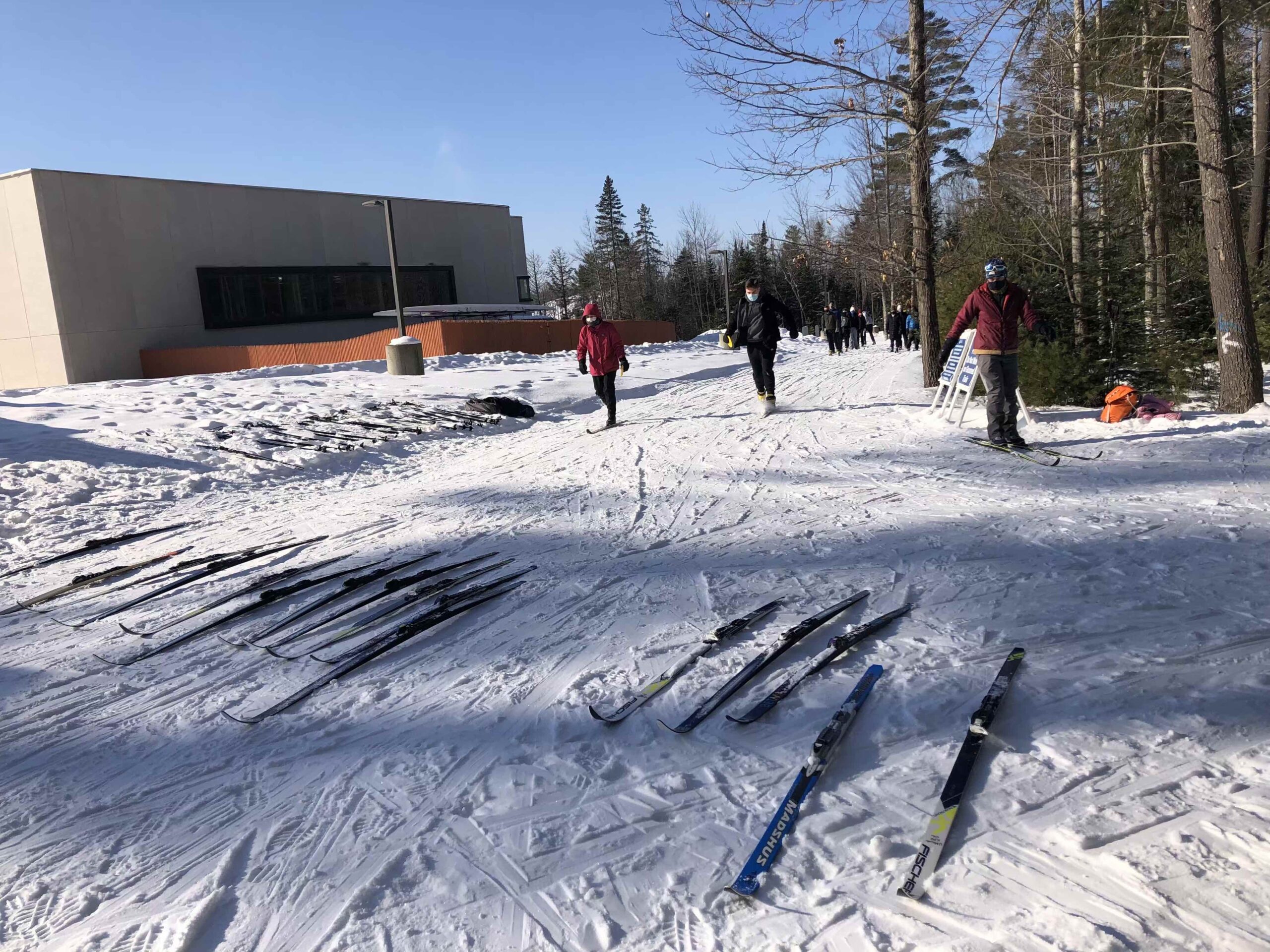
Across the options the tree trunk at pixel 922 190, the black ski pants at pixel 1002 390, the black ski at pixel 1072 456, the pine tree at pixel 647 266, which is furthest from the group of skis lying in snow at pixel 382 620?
the pine tree at pixel 647 266

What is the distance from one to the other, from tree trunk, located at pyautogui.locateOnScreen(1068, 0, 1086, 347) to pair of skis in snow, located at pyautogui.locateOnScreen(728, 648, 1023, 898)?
8288mm

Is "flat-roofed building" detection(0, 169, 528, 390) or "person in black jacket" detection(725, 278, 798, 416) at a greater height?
"flat-roofed building" detection(0, 169, 528, 390)

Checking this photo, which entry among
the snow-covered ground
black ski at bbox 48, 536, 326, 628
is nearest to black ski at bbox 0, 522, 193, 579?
the snow-covered ground

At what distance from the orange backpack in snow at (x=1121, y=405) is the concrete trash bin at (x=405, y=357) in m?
12.8

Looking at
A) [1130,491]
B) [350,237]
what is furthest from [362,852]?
[350,237]

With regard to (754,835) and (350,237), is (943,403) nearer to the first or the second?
(754,835)

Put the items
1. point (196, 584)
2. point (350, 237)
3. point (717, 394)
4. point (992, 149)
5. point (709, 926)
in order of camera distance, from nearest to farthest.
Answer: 1. point (709, 926)
2. point (196, 584)
3. point (992, 149)
4. point (717, 394)
5. point (350, 237)

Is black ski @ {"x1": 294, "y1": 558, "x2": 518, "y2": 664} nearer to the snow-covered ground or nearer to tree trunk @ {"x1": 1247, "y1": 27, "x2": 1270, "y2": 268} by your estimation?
the snow-covered ground

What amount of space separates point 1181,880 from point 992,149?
1283cm

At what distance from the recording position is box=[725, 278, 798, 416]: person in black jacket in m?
10.6

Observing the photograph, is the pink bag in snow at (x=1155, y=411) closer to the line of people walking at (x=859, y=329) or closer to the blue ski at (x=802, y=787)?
the blue ski at (x=802, y=787)

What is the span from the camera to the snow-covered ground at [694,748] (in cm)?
233

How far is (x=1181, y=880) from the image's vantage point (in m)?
2.30

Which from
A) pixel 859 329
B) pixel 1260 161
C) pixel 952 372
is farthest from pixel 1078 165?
pixel 859 329
